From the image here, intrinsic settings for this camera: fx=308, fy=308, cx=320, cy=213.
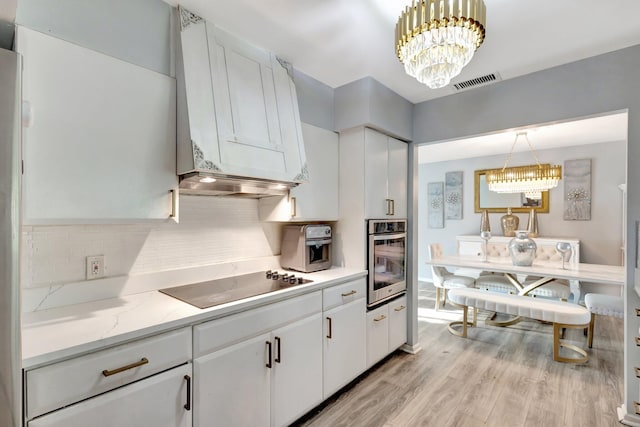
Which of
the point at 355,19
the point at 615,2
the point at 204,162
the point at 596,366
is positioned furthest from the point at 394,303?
the point at 615,2

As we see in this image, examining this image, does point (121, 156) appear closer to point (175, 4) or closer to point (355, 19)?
point (175, 4)

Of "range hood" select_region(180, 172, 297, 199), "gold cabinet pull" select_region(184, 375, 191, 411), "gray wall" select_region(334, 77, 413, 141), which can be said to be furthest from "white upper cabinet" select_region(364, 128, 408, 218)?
"gold cabinet pull" select_region(184, 375, 191, 411)

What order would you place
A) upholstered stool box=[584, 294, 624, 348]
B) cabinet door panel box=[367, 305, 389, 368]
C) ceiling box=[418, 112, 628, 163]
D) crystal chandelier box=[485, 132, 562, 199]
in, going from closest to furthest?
cabinet door panel box=[367, 305, 389, 368], upholstered stool box=[584, 294, 624, 348], ceiling box=[418, 112, 628, 163], crystal chandelier box=[485, 132, 562, 199]

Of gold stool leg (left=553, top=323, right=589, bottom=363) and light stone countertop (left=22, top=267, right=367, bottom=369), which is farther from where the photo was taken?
gold stool leg (left=553, top=323, right=589, bottom=363)

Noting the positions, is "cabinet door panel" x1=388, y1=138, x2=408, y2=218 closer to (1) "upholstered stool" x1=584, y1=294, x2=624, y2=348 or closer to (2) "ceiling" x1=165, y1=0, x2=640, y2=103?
(2) "ceiling" x1=165, y1=0, x2=640, y2=103

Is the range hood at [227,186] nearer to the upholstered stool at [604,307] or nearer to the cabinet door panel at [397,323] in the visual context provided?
the cabinet door panel at [397,323]

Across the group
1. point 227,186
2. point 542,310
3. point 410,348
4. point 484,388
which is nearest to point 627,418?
point 484,388

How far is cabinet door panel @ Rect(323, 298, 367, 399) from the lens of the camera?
2131 millimetres

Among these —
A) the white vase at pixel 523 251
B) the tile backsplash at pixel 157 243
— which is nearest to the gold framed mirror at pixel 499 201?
the white vase at pixel 523 251

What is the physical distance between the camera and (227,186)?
6.36 ft

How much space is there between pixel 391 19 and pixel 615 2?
3.78 feet

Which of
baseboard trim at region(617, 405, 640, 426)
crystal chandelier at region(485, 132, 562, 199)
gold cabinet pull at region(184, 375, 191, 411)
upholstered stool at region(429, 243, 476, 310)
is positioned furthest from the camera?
upholstered stool at region(429, 243, 476, 310)

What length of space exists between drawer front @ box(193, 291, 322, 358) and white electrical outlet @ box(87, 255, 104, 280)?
0.70 metres

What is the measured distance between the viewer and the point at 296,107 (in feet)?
7.29
